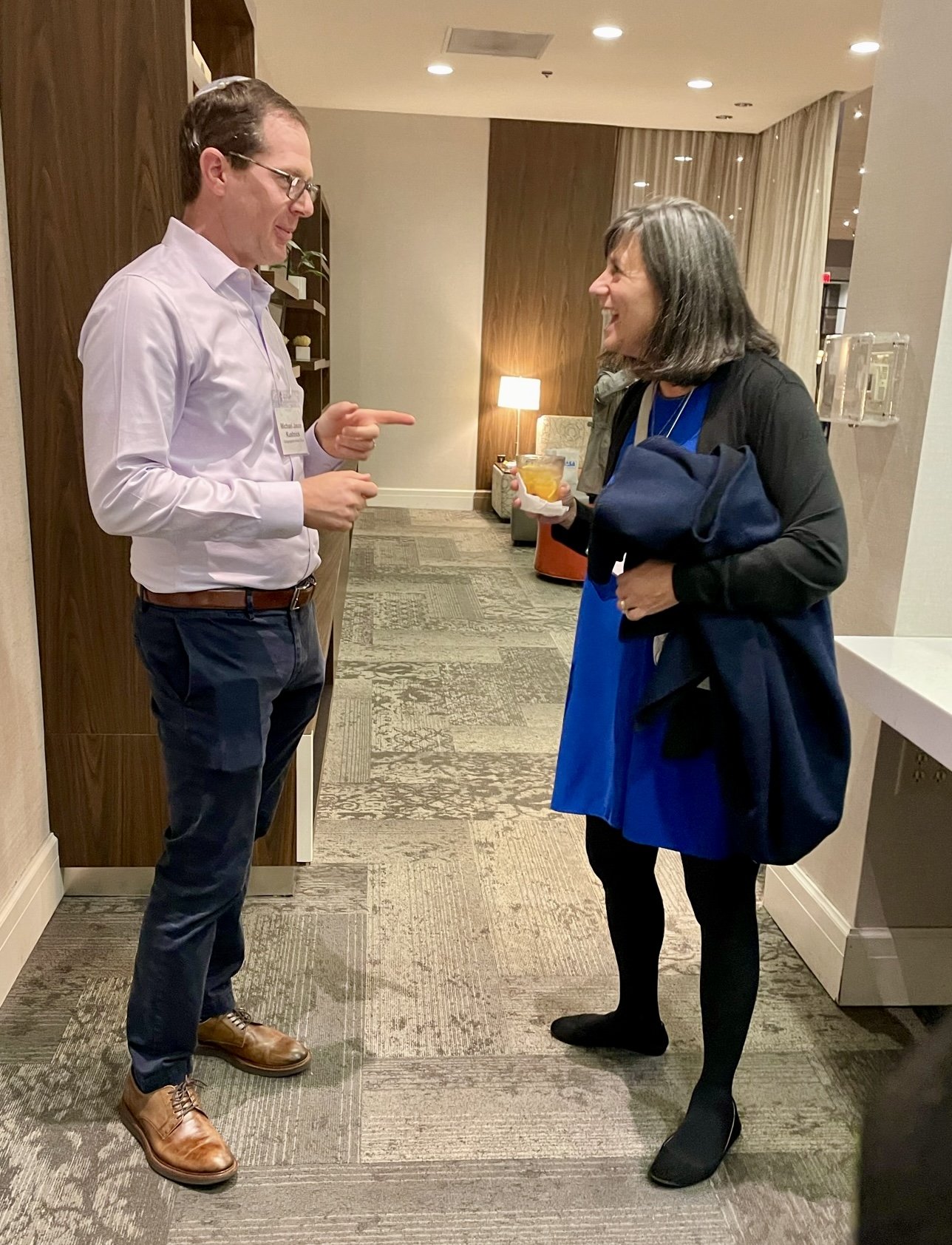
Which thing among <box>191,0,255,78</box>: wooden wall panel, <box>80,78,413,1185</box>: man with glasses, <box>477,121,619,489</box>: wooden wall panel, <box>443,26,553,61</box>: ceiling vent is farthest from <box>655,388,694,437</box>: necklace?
<box>477,121,619,489</box>: wooden wall panel

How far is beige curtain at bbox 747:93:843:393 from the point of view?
6832mm

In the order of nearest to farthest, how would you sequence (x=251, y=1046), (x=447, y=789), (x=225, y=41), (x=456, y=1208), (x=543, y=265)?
(x=456, y=1208), (x=251, y=1046), (x=225, y=41), (x=447, y=789), (x=543, y=265)

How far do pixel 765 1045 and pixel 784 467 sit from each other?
3.87 ft

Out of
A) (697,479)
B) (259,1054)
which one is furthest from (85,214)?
(259,1054)

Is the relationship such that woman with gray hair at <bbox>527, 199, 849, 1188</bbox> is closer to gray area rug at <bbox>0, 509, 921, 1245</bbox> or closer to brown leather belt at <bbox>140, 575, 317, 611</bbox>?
gray area rug at <bbox>0, 509, 921, 1245</bbox>

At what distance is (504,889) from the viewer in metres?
2.53

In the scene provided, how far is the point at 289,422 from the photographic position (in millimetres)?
1516

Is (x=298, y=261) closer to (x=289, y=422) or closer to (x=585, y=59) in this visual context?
(x=585, y=59)

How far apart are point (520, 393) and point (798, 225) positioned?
7.52ft

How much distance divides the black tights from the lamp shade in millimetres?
6480

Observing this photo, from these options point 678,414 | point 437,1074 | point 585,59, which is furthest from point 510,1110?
point 585,59

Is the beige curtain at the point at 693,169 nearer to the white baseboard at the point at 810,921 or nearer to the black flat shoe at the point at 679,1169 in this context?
the white baseboard at the point at 810,921

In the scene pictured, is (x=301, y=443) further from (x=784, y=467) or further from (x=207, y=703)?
(x=784, y=467)

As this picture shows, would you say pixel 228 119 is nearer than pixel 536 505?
Yes
